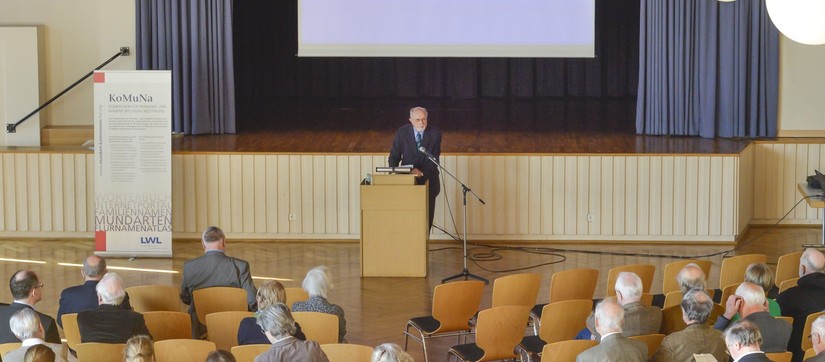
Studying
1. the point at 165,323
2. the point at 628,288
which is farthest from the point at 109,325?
the point at 628,288

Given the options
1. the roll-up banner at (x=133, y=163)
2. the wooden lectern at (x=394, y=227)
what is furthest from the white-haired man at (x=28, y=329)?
the roll-up banner at (x=133, y=163)

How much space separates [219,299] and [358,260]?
3799 mm

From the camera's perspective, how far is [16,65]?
1272 cm

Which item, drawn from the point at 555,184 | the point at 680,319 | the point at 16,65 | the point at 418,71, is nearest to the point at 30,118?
the point at 16,65

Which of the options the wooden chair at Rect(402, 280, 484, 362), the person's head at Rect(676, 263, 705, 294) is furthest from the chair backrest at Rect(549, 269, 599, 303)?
the person's head at Rect(676, 263, 705, 294)

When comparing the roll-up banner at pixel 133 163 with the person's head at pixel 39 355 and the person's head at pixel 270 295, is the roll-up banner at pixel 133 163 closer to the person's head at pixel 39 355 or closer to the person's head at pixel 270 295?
the person's head at pixel 270 295

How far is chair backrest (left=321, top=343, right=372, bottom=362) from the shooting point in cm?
556

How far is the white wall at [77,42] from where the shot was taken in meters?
12.9

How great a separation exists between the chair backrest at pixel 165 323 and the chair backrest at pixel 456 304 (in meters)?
1.58

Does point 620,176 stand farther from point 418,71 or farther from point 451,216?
point 418,71

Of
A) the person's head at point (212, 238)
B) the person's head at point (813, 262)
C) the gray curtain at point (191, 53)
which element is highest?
the gray curtain at point (191, 53)

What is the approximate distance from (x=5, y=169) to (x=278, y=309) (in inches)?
280

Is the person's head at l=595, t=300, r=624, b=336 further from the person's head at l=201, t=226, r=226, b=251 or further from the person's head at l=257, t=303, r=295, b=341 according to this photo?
the person's head at l=201, t=226, r=226, b=251

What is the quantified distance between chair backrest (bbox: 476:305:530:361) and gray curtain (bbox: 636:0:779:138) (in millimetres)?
6862
